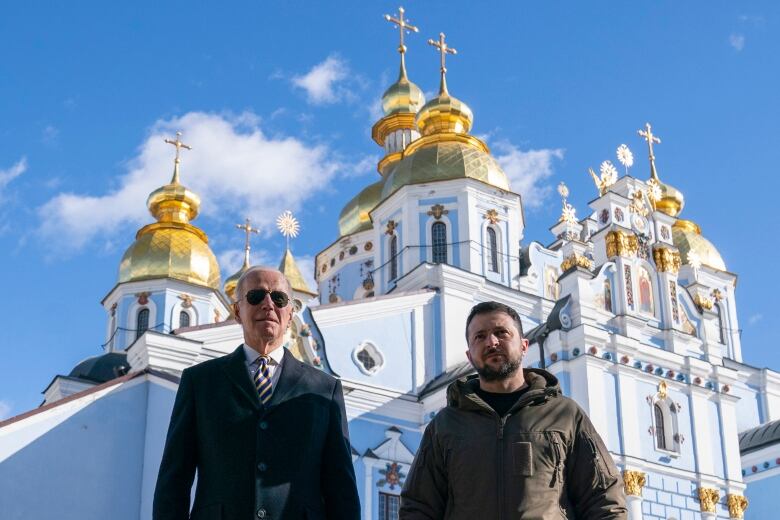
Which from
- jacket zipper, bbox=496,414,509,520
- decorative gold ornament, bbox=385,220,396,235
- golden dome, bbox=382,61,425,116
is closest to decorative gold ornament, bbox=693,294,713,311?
decorative gold ornament, bbox=385,220,396,235

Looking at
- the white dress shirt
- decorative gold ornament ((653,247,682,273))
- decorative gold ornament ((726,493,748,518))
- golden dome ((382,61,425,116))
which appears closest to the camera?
the white dress shirt

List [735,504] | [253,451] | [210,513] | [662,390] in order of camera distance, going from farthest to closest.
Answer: [662,390] → [735,504] → [253,451] → [210,513]

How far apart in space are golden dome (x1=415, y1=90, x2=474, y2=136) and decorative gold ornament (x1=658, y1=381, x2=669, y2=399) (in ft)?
28.1

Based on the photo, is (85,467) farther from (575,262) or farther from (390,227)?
(390,227)

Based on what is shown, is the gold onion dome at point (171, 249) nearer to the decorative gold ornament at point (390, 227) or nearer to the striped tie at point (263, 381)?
the decorative gold ornament at point (390, 227)

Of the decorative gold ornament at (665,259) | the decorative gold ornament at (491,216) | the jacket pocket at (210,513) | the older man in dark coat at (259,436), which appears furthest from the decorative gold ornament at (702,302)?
the jacket pocket at (210,513)

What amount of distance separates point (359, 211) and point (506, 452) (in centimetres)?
2727

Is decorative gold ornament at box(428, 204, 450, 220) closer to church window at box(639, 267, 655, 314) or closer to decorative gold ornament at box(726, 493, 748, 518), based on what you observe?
church window at box(639, 267, 655, 314)

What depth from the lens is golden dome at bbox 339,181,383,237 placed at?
103ft

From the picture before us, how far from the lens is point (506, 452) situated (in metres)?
4.63

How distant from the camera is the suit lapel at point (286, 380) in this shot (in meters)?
4.90

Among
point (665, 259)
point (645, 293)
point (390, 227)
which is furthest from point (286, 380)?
point (390, 227)

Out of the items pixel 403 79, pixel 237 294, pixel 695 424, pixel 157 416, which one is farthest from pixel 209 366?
pixel 403 79

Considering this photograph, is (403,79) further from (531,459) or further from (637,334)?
(531,459)
